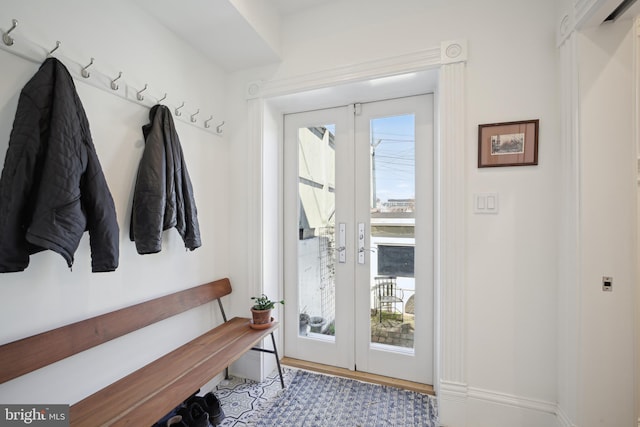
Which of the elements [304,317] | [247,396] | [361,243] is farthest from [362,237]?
[247,396]

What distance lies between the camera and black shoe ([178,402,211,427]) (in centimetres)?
151

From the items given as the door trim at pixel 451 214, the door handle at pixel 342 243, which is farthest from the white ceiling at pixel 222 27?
the door handle at pixel 342 243

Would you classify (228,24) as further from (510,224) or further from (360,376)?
(360,376)

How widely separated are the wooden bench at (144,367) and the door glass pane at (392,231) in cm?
93

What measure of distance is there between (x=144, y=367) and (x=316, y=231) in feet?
4.68

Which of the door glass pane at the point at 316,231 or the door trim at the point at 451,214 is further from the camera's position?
the door glass pane at the point at 316,231

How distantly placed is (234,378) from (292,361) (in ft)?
1.55

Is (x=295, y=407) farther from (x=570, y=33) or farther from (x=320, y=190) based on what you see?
(x=570, y=33)

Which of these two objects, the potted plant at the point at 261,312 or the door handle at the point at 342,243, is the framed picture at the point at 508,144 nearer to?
the door handle at the point at 342,243

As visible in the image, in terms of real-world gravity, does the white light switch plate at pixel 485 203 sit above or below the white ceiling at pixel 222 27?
below

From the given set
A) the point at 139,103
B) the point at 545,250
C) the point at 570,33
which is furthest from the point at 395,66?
the point at 139,103

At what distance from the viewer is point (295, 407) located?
185 centimetres

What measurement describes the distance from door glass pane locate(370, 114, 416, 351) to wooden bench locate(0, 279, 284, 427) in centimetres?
93

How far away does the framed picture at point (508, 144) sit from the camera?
158 centimetres
